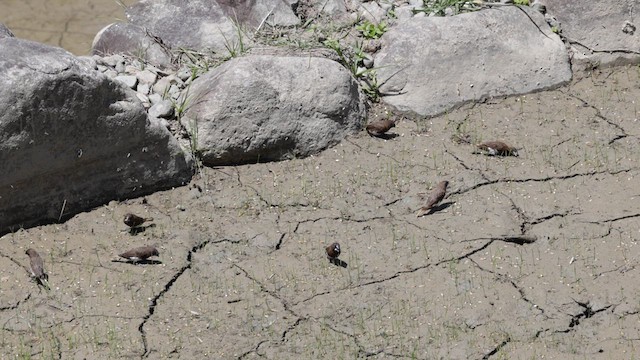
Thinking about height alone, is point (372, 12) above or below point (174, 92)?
above

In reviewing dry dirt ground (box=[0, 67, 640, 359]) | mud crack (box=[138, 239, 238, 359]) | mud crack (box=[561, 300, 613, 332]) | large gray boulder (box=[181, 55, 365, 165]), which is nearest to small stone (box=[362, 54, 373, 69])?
large gray boulder (box=[181, 55, 365, 165])

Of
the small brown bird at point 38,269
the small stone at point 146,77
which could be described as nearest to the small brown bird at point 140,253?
the small brown bird at point 38,269

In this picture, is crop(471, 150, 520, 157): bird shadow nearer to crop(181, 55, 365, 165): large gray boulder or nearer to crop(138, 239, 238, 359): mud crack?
crop(181, 55, 365, 165): large gray boulder

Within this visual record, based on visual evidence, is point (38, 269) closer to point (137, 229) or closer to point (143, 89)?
point (137, 229)

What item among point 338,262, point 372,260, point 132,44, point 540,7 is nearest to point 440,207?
point 372,260

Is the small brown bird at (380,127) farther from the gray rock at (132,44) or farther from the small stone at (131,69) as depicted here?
the small stone at (131,69)
